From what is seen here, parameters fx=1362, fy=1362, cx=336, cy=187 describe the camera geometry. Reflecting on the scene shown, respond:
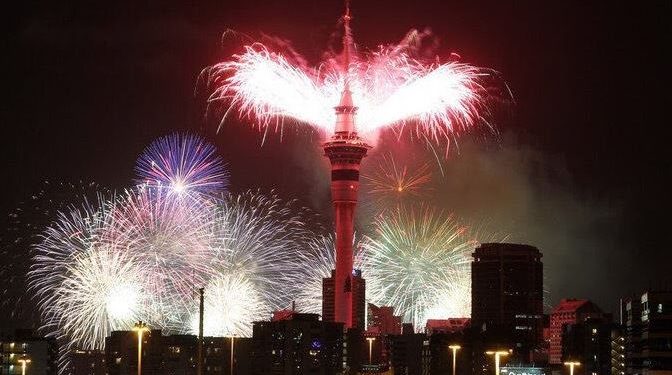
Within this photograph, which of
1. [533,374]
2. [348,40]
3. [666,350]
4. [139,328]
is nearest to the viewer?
[139,328]

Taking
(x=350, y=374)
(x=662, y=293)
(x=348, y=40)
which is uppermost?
(x=348, y=40)

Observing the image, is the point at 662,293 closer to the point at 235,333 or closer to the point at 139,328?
the point at 235,333

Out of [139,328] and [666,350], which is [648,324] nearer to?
[666,350]

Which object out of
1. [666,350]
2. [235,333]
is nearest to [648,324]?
[666,350]

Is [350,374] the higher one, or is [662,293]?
[662,293]

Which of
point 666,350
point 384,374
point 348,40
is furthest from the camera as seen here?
point 348,40

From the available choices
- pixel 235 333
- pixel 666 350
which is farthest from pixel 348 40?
pixel 666 350

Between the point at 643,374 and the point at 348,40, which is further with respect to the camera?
the point at 348,40

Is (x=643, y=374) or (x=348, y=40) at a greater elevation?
(x=348, y=40)

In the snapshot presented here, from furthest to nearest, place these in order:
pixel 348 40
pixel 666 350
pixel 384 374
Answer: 1. pixel 348 40
2. pixel 666 350
3. pixel 384 374
